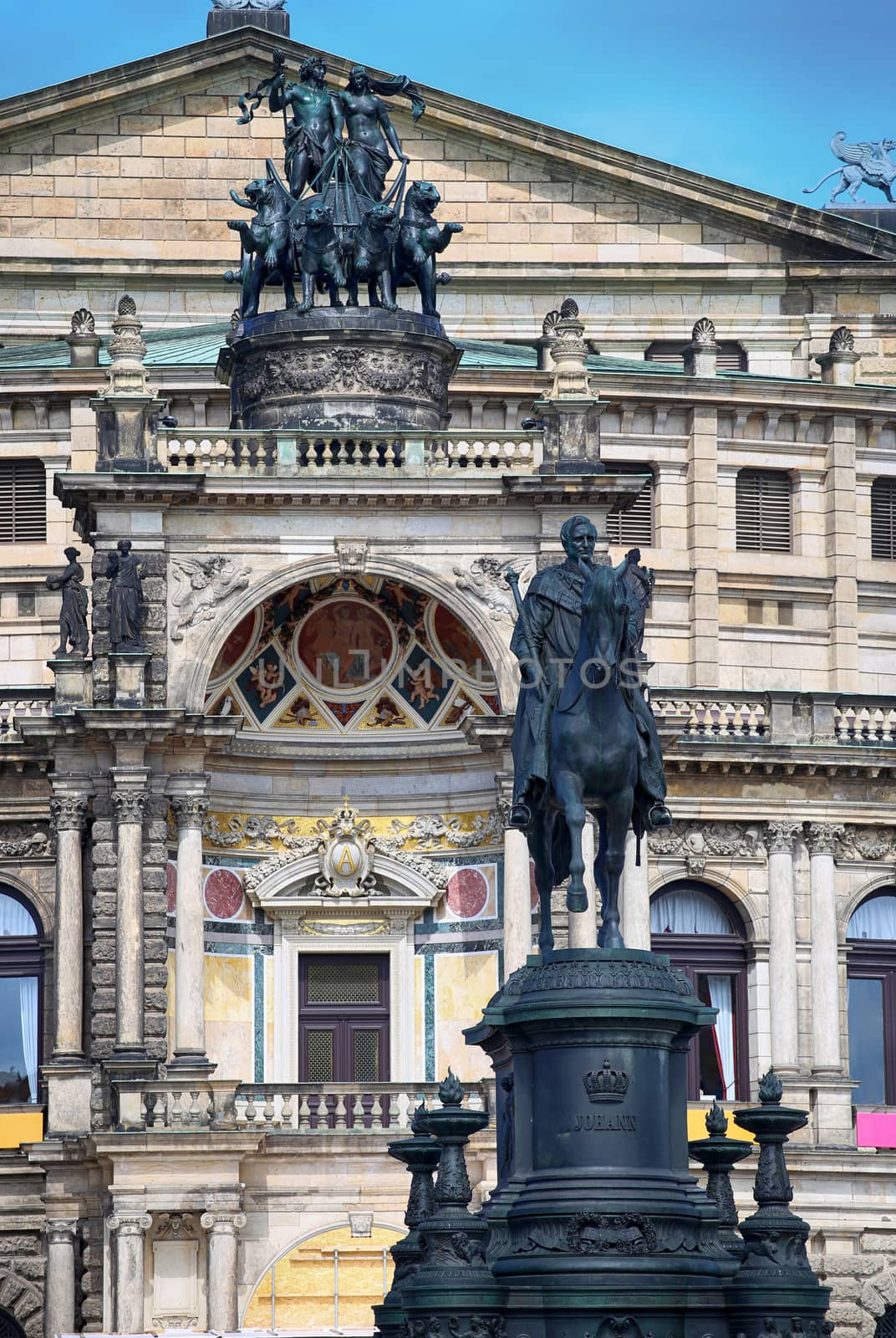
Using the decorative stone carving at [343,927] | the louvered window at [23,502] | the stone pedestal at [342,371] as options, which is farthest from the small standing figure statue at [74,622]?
the louvered window at [23,502]

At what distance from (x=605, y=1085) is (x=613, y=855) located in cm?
292

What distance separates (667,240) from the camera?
78812 millimetres

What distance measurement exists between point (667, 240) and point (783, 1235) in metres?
47.9

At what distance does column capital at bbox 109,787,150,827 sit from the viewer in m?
56.0

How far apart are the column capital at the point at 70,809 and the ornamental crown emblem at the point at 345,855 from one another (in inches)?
181

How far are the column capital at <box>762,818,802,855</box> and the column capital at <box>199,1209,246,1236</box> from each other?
13.9m

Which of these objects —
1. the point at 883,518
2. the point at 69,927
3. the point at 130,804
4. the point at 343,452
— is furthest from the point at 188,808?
the point at 883,518

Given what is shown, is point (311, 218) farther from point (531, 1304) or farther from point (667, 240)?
point (531, 1304)

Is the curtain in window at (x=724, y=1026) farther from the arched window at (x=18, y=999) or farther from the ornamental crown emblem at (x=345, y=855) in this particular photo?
the arched window at (x=18, y=999)

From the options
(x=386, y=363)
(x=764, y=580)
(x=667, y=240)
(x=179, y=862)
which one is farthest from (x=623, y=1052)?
(x=667, y=240)

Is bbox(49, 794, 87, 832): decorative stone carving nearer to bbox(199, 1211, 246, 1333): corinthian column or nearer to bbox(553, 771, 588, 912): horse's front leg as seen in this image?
bbox(199, 1211, 246, 1333): corinthian column

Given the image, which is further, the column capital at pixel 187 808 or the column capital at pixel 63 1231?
the column capital at pixel 187 808

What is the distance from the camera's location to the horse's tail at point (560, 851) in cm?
3478

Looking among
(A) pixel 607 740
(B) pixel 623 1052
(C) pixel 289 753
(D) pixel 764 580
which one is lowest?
A: (B) pixel 623 1052
